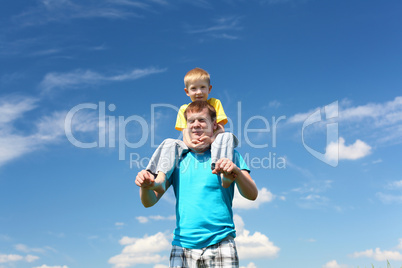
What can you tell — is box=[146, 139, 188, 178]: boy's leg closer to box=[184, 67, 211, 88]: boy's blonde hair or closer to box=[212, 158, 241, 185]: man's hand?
box=[212, 158, 241, 185]: man's hand

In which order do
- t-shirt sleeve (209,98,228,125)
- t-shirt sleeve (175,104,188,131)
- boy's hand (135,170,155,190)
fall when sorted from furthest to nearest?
t-shirt sleeve (209,98,228,125), t-shirt sleeve (175,104,188,131), boy's hand (135,170,155,190)

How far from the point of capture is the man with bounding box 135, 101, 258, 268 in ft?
15.4

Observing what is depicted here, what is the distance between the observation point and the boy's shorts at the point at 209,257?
465 cm

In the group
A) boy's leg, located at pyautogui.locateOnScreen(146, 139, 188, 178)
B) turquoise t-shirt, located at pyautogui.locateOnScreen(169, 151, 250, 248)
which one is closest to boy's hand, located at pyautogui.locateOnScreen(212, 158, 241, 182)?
turquoise t-shirt, located at pyautogui.locateOnScreen(169, 151, 250, 248)

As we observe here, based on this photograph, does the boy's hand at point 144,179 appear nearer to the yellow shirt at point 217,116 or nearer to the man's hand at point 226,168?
the man's hand at point 226,168

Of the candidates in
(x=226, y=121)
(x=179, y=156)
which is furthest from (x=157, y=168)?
(x=226, y=121)

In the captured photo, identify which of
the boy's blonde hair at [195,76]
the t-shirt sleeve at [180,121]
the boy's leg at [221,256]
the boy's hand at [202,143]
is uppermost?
the boy's blonde hair at [195,76]

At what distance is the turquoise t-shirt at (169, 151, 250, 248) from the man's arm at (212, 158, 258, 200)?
0.59ft

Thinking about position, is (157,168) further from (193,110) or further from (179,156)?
(193,110)

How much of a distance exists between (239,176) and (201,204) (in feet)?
1.91

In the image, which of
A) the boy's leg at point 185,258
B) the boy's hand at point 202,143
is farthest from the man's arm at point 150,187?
the boy's leg at point 185,258

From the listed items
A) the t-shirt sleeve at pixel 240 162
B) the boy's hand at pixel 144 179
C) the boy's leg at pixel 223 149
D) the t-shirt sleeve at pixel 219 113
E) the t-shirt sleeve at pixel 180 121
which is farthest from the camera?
the t-shirt sleeve at pixel 219 113

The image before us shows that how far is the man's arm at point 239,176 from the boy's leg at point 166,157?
717 mm

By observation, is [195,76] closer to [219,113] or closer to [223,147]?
[219,113]
